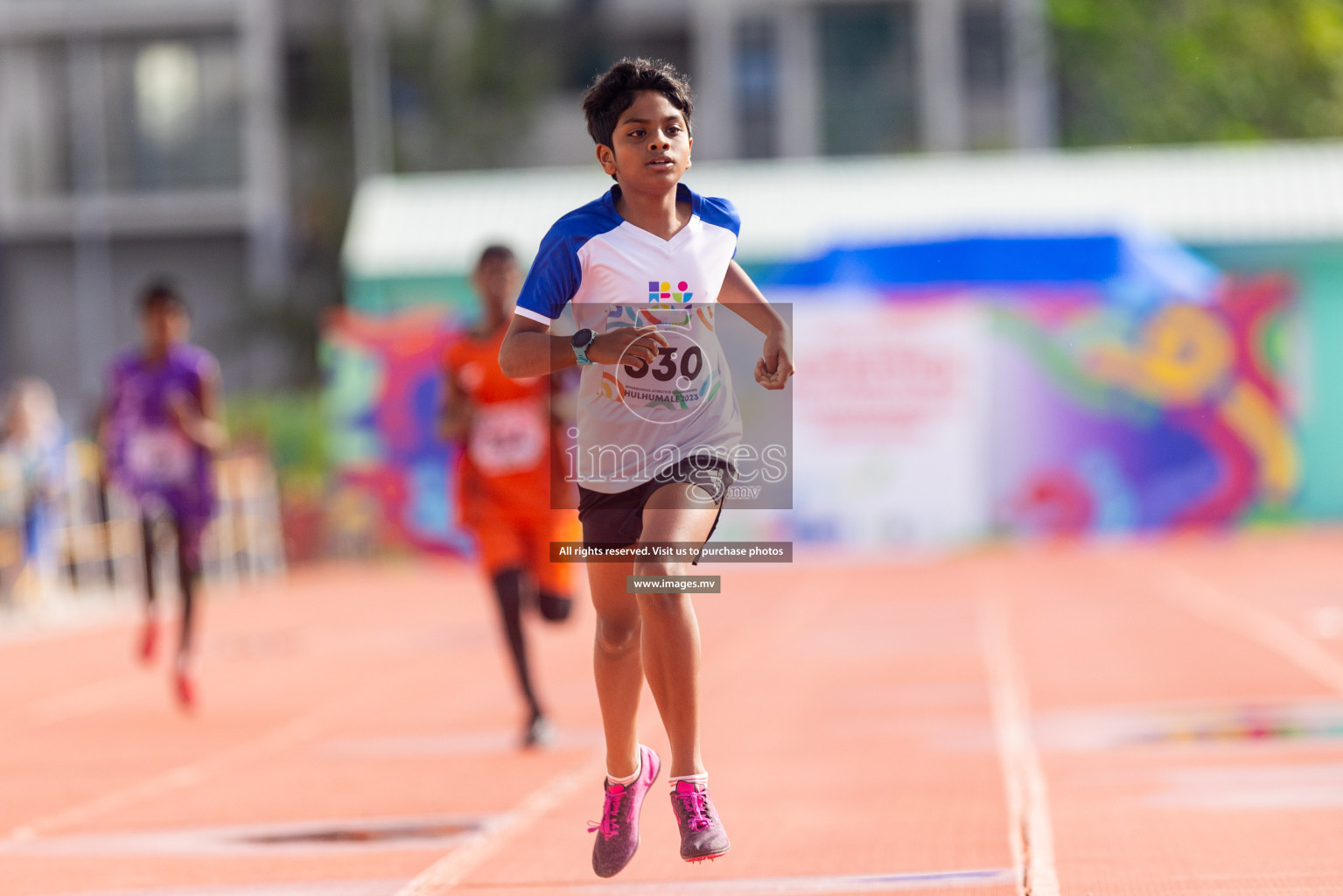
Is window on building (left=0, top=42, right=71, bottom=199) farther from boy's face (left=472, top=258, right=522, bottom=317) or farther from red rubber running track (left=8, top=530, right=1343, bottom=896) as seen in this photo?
boy's face (left=472, top=258, right=522, bottom=317)

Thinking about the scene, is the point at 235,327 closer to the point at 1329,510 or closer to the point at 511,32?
the point at 511,32

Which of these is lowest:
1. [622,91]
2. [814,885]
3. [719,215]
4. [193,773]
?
[193,773]

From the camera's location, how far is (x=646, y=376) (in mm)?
4609

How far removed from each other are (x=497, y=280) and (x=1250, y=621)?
6356 mm

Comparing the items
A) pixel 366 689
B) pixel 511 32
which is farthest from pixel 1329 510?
pixel 511 32

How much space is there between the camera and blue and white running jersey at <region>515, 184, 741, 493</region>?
4582mm

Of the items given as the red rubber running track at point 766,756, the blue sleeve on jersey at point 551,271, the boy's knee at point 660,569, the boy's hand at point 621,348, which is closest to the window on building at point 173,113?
the red rubber running track at point 766,756

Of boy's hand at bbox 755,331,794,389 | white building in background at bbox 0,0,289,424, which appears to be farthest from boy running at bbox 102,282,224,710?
white building in background at bbox 0,0,289,424

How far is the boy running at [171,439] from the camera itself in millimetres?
10078

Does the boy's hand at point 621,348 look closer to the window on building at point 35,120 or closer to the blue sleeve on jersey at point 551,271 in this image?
the blue sleeve on jersey at point 551,271

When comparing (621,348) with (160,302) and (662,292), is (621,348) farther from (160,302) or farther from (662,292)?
(160,302)

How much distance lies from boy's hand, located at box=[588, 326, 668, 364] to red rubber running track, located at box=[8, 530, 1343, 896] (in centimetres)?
153

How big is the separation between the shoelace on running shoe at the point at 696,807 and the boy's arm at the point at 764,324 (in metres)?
0.94

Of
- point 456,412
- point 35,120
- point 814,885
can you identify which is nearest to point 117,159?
point 35,120
